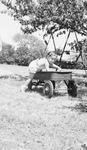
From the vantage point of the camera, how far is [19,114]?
5.60m

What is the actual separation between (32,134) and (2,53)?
28.2 meters

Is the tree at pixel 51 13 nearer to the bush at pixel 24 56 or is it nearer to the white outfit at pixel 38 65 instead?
the white outfit at pixel 38 65

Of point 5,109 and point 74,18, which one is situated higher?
point 74,18

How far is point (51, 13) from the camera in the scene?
11344 mm

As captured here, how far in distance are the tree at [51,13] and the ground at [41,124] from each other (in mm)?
4680

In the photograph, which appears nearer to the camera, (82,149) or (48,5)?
(82,149)

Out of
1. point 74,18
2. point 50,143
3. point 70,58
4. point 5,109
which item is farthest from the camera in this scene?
point 70,58

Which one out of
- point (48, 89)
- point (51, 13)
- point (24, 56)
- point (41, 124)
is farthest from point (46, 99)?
point (24, 56)

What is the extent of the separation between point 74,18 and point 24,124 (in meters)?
7.13

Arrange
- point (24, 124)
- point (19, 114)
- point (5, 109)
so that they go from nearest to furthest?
point (24, 124) → point (19, 114) → point (5, 109)

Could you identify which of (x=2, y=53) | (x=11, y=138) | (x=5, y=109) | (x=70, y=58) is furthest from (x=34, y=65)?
(x=2, y=53)

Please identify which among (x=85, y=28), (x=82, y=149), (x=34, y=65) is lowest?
(x=82, y=149)

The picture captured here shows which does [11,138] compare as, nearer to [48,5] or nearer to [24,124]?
[24,124]

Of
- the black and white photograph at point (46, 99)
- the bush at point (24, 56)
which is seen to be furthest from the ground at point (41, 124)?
the bush at point (24, 56)
